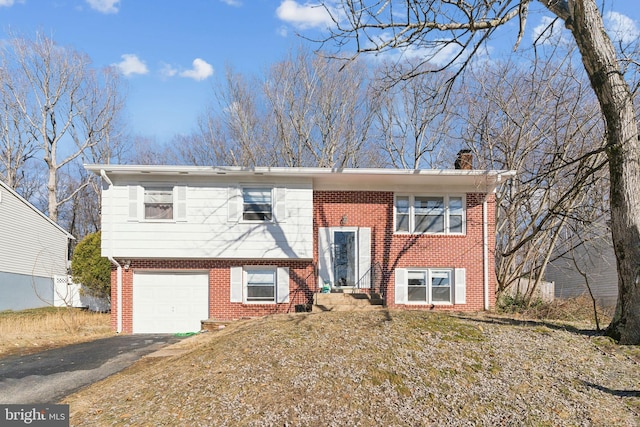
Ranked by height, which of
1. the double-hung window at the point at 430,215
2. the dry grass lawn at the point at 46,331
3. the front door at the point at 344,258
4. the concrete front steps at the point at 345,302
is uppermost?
the double-hung window at the point at 430,215

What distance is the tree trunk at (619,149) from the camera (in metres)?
7.48

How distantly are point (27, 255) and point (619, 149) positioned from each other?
905 inches

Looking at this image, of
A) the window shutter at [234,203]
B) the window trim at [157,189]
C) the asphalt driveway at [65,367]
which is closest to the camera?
the asphalt driveway at [65,367]

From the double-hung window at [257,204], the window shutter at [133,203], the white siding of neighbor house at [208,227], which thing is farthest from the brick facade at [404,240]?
the window shutter at [133,203]

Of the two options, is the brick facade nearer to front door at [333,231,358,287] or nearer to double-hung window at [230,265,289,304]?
front door at [333,231,358,287]

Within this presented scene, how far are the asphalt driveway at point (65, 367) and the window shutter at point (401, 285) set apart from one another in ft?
20.1

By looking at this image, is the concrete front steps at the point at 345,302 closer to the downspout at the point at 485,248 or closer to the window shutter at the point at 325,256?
the window shutter at the point at 325,256

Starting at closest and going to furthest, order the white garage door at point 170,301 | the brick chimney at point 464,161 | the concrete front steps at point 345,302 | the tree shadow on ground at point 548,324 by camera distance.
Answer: the tree shadow on ground at point 548,324, the concrete front steps at point 345,302, the white garage door at point 170,301, the brick chimney at point 464,161

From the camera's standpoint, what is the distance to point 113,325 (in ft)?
41.5

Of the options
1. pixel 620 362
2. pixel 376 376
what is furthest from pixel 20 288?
pixel 620 362

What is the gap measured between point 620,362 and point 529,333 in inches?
58.3

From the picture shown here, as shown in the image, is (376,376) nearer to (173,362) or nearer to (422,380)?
(422,380)

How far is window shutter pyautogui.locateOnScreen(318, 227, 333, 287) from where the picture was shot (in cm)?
1307

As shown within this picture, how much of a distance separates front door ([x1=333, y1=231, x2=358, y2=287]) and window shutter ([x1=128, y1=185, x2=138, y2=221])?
18.4 feet
